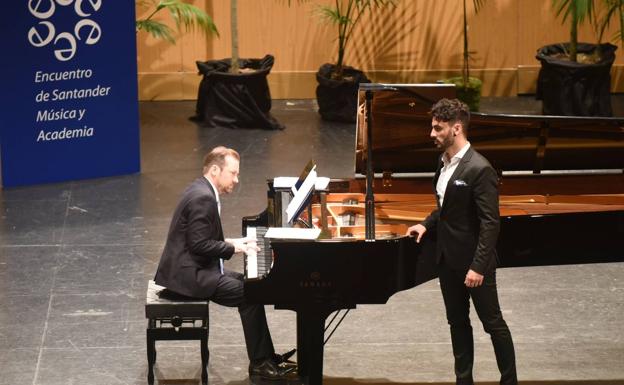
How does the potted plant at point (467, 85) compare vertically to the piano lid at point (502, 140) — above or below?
below

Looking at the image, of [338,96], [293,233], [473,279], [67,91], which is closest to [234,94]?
[338,96]

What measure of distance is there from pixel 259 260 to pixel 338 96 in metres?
6.38

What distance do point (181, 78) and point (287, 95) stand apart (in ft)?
3.89

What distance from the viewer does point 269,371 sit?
17.9ft

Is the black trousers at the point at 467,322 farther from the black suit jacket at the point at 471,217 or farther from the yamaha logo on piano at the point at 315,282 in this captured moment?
the yamaha logo on piano at the point at 315,282

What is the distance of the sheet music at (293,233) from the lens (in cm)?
489

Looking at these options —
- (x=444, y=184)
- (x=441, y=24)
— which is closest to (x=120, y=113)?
(x=441, y=24)

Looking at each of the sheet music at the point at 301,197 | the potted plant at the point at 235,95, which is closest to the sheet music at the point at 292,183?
the sheet music at the point at 301,197

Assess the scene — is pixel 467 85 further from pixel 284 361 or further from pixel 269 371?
pixel 269 371

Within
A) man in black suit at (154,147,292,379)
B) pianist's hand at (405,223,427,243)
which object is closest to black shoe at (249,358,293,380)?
man in black suit at (154,147,292,379)

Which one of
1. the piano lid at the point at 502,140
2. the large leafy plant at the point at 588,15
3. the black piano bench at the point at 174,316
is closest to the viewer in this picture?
the black piano bench at the point at 174,316

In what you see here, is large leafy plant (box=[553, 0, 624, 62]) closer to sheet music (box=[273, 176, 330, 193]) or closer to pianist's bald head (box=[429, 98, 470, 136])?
sheet music (box=[273, 176, 330, 193])

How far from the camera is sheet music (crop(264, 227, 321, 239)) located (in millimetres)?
4891

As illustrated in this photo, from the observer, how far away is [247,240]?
5320 mm
